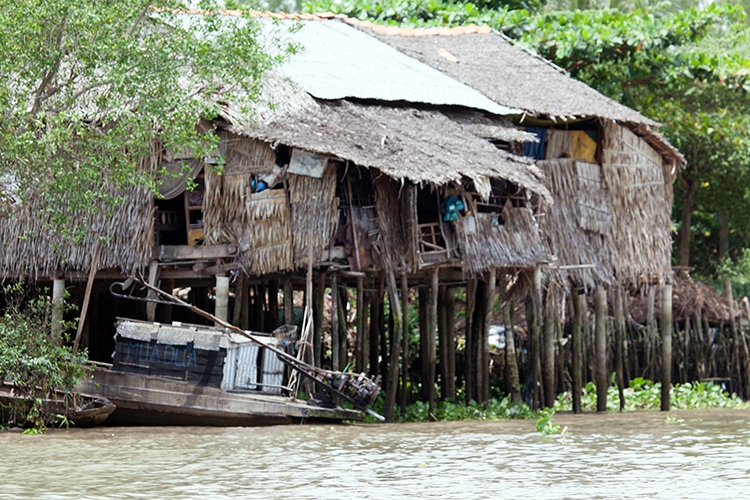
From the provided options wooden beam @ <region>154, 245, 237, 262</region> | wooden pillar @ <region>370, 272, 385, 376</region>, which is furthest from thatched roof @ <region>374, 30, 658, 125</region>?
wooden beam @ <region>154, 245, 237, 262</region>

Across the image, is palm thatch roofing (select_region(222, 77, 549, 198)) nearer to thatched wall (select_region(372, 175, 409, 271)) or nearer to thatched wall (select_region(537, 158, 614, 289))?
thatched wall (select_region(372, 175, 409, 271))

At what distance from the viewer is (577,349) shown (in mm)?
20219

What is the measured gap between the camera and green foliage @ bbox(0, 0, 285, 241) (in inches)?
502

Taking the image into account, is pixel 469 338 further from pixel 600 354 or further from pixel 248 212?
pixel 248 212

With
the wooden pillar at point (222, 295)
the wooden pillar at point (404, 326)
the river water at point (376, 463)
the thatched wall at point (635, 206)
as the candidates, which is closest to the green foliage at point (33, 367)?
the river water at point (376, 463)

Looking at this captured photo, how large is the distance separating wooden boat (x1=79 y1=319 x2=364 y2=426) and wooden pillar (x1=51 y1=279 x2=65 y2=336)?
0.76 m

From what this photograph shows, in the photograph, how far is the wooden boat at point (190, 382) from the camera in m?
14.9

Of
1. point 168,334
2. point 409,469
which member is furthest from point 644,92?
point 409,469

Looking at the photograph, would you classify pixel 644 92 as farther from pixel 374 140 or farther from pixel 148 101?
pixel 148 101

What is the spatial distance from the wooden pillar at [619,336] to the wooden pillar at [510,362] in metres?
2.00

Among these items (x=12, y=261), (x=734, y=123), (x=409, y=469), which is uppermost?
(x=734, y=123)

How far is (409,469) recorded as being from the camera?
11.4m

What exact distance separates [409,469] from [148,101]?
5.08 m

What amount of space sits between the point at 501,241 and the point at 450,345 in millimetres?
2465
